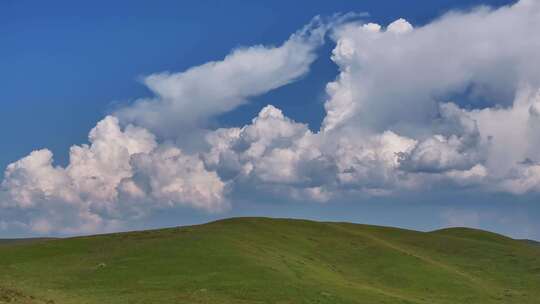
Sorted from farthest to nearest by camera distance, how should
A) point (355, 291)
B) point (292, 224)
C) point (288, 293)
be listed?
point (292, 224) < point (355, 291) < point (288, 293)

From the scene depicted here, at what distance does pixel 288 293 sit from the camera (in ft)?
158

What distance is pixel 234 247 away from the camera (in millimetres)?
71688

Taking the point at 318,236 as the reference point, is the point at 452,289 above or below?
below

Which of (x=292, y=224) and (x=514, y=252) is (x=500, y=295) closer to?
(x=514, y=252)

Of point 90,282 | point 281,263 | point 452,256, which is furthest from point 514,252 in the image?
point 90,282

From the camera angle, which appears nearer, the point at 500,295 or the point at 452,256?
the point at 500,295

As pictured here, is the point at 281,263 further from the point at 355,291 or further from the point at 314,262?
the point at 355,291

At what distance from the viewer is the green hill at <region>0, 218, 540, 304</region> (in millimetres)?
48688

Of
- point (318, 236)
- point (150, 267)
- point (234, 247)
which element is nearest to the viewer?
point (150, 267)

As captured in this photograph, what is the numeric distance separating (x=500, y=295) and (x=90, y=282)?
41.7 m

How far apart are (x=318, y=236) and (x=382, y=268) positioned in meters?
22.5

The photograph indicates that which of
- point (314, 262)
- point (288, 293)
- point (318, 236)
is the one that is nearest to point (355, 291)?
point (288, 293)

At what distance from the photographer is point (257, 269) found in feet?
190

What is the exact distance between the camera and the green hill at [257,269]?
160 ft
